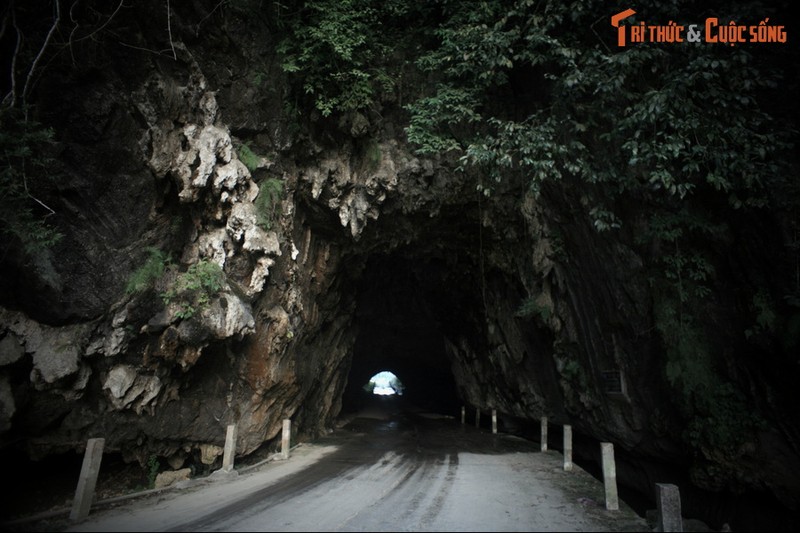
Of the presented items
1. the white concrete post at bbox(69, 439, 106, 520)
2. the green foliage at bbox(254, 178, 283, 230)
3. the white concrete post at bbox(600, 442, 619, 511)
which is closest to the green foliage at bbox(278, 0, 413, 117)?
the green foliage at bbox(254, 178, 283, 230)

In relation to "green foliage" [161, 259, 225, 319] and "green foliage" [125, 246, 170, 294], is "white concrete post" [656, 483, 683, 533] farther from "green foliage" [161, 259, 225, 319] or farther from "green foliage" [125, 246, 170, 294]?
"green foliage" [125, 246, 170, 294]

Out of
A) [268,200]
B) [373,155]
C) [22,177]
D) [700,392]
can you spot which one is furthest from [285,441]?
[700,392]

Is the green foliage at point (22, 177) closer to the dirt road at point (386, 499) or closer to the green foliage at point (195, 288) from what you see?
the green foliage at point (195, 288)

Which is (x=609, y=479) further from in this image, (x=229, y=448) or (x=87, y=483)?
(x=87, y=483)

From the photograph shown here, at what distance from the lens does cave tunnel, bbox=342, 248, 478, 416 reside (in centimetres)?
1892

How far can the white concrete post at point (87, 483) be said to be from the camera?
19.0 ft

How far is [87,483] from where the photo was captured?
5895 millimetres

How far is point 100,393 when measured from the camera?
841cm

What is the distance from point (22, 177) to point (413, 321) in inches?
831

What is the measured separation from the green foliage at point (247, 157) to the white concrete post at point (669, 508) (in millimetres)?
10433

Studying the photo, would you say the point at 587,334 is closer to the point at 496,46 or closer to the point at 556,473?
the point at 556,473

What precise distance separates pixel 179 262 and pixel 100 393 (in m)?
3.08

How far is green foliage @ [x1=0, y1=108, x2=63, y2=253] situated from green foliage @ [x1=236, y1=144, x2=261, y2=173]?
3.82 metres

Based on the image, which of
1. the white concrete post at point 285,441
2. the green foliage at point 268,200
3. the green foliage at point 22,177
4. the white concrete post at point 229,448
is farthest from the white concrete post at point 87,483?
the green foliage at point 268,200
